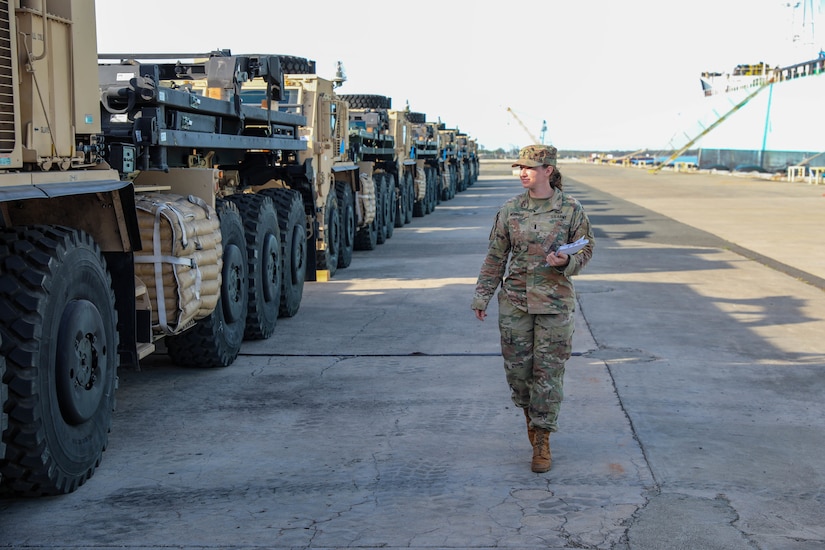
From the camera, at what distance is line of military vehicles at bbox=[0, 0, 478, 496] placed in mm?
4648

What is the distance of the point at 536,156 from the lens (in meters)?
5.54

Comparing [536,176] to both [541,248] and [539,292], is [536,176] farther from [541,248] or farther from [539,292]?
[539,292]

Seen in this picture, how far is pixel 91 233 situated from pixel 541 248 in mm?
2380

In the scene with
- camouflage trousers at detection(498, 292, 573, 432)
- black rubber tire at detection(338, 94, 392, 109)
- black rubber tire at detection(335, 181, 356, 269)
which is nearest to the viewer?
camouflage trousers at detection(498, 292, 573, 432)

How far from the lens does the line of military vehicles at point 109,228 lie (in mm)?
A: 4648

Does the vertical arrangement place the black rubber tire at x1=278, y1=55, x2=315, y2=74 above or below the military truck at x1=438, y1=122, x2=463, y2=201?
above

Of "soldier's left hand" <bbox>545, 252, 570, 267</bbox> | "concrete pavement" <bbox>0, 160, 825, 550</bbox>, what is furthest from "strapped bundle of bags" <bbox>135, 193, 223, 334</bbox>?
"soldier's left hand" <bbox>545, 252, 570, 267</bbox>

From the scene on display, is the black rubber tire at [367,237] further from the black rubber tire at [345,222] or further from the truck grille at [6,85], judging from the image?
the truck grille at [6,85]

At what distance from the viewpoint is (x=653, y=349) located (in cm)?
864

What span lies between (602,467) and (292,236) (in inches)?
213

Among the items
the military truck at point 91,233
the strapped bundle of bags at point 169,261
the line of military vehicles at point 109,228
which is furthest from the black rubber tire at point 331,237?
the strapped bundle of bags at point 169,261

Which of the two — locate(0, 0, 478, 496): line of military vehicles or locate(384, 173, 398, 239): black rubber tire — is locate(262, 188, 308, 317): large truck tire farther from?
locate(384, 173, 398, 239): black rubber tire

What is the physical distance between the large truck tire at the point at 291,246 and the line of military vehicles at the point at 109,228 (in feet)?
0.07

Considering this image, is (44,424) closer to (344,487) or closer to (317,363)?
(344,487)
